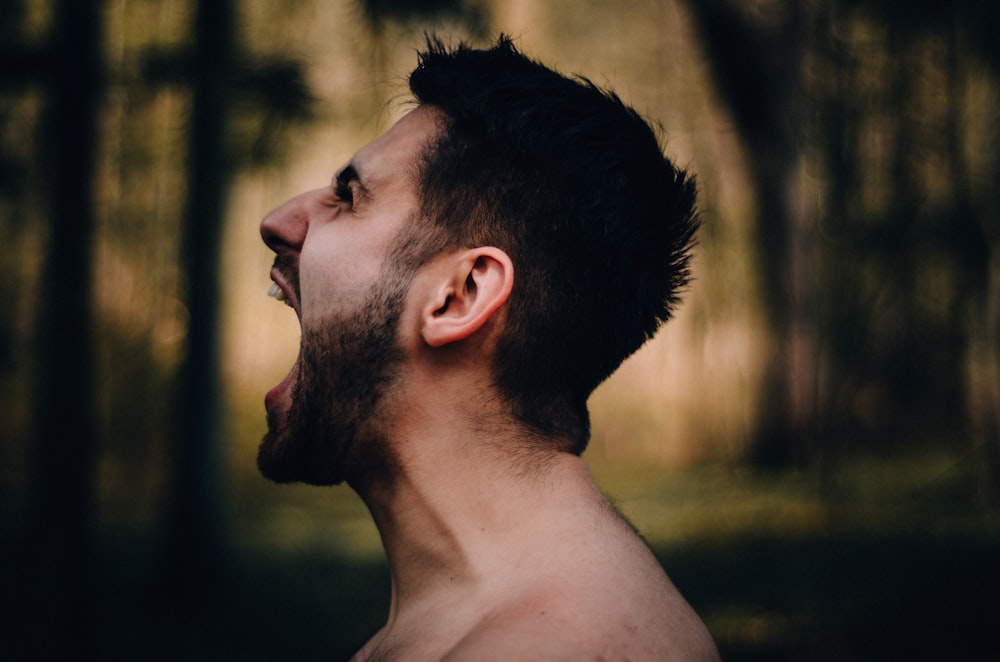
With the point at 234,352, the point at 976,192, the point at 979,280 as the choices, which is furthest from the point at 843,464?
the point at 234,352

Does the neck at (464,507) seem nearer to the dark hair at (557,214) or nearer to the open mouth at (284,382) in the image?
the dark hair at (557,214)

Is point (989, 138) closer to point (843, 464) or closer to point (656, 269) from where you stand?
point (843, 464)

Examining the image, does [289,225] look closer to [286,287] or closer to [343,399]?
[286,287]

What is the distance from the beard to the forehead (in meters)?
0.22

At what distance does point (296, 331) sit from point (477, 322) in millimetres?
4944

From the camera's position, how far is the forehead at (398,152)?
1.79 meters

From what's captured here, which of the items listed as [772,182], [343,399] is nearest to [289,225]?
[343,399]

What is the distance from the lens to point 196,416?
18.0 feet

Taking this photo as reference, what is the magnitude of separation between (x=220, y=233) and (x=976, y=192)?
459 centimetres

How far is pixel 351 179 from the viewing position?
1.82 m

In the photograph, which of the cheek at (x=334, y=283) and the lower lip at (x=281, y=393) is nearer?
the cheek at (x=334, y=283)

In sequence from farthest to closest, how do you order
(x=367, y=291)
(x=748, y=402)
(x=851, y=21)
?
(x=748, y=402)
(x=851, y=21)
(x=367, y=291)

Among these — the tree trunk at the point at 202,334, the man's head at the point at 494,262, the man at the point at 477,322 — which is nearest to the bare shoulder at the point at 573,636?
the man at the point at 477,322

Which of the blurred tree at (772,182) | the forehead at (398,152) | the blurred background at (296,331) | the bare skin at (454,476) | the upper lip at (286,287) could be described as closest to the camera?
the bare skin at (454,476)
